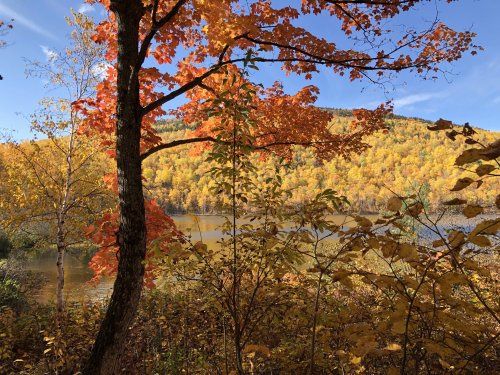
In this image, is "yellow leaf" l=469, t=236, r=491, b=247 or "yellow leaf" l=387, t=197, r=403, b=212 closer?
"yellow leaf" l=469, t=236, r=491, b=247

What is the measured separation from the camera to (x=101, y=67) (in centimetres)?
878

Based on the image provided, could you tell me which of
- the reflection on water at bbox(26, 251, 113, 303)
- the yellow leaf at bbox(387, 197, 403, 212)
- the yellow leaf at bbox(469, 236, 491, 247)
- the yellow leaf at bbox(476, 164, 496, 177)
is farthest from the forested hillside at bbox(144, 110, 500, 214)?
the yellow leaf at bbox(476, 164, 496, 177)

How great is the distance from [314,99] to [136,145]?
4.34 m

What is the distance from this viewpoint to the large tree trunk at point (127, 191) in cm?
326

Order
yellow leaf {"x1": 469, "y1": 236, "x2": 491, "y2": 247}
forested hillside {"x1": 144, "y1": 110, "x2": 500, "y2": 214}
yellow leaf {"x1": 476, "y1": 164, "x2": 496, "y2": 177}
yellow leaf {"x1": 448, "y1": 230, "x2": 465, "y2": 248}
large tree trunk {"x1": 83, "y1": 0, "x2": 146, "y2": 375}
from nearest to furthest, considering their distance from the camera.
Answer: yellow leaf {"x1": 476, "y1": 164, "x2": 496, "y2": 177}, yellow leaf {"x1": 469, "y1": 236, "x2": 491, "y2": 247}, yellow leaf {"x1": 448, "y1": 230, "x2": 465, "y2": 248}, large tree trunk {"x1": 83, "y1": 0, "x2": 146, "y2": 375}, forested hillside {"x1": 144, "y1": 110, "x2": 500, "y2": 214}

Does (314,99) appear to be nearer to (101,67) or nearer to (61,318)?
(101,67)

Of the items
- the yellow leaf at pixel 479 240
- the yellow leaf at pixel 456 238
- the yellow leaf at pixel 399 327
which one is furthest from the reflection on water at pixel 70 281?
the yellow leaf at pixel 479 240

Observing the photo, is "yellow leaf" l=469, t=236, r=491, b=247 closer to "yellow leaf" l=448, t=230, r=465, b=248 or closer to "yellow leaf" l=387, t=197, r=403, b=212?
"yellow leaf" l=448, t=230, r=465, b=248

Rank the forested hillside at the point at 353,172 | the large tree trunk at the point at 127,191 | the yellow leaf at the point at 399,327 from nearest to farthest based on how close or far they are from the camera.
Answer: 1. the yellow leaf at the point at 399,327
2. the large tree trunk at the point at 127,191
3. the forested hillside at the point at 353,172

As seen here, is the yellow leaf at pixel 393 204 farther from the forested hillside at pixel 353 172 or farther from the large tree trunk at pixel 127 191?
the forested hillside at pixel 353 172

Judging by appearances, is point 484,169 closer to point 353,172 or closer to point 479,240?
point 479,240

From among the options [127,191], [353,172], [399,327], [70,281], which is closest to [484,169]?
[399,327]

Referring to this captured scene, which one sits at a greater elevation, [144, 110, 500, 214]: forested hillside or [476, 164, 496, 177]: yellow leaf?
[144, 110, 500, 214]: forested hillside

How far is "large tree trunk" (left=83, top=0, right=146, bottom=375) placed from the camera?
10.7ft
